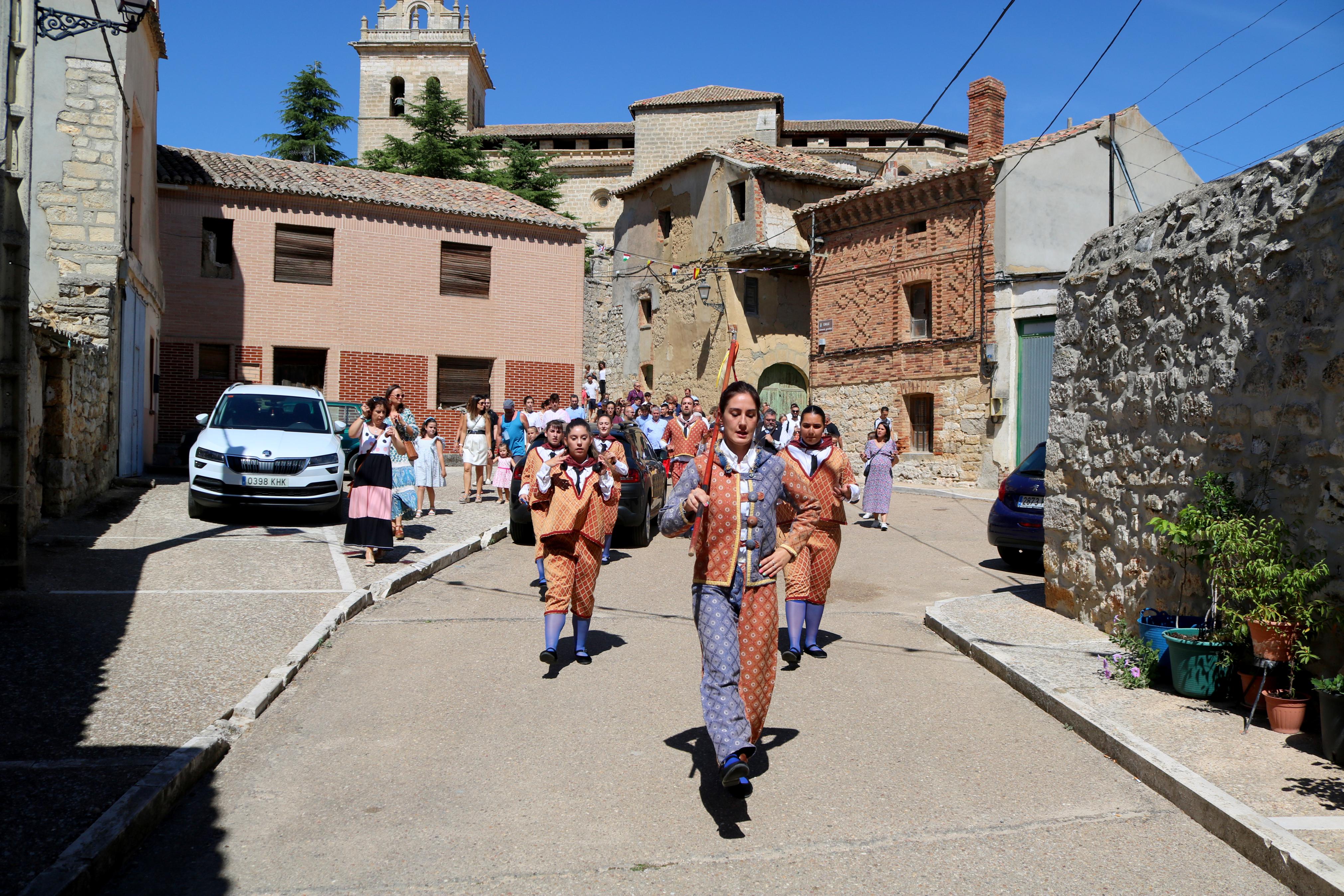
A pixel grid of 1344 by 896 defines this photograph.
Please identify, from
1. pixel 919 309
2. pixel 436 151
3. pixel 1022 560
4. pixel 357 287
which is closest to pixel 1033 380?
pixel 919 309

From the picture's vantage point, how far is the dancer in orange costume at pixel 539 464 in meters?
7.53

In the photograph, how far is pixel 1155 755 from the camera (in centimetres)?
511

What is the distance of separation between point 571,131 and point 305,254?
35.4 metres

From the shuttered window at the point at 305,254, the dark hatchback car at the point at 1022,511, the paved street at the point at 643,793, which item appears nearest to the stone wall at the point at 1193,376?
the paved street at the point at 643,793

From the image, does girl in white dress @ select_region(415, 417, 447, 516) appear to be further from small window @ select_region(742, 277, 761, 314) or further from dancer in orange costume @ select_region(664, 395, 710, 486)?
small window @ select_region(742, 277, 761, 314)

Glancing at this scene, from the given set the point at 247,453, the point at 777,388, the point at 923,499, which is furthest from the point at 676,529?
the point at 777,388

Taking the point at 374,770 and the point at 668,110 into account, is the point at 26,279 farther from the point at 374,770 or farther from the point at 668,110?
the point at 668,110

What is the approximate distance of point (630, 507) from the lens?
543 inches

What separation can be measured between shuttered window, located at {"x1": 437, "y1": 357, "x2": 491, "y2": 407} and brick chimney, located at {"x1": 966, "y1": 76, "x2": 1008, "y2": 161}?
47.5 ft

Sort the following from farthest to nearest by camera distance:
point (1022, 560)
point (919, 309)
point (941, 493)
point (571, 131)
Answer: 1. point (571, 131)
2. point (919, 309)
3. point (941, 493)
4. point (1022, 560)

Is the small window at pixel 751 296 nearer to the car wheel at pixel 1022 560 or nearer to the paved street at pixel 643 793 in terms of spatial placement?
the car wheel at pixel 1022 560

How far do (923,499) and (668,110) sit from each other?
108 feet

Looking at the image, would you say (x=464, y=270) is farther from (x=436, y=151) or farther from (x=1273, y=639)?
(x=1273, y=639)

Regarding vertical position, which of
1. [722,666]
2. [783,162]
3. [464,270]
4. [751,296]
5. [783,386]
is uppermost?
[783,162]
